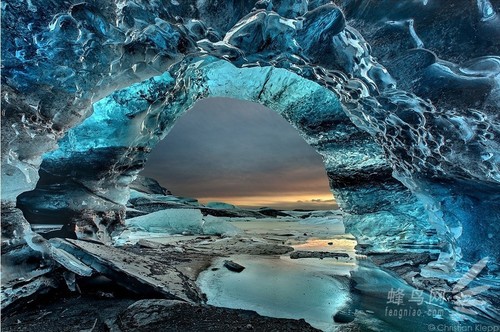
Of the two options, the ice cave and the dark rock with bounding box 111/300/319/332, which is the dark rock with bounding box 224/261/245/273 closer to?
the ice cave

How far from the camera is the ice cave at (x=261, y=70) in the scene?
1990 mm

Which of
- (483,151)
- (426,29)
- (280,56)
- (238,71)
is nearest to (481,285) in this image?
(483,151)

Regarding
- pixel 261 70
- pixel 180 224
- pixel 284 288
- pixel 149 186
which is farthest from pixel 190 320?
pixel 149 186

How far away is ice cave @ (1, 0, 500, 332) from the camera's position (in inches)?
78.4

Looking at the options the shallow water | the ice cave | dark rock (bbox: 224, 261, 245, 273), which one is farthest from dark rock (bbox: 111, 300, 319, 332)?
dark rock (bbox: 224, 261, 245, 273)

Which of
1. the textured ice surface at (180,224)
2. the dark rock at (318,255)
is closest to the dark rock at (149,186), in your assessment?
the textured ice surface at (180,224)

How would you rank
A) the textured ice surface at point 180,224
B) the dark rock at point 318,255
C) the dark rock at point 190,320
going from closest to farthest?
1. the dark rock at point 190,320
2. the dark rock at point 318,255
3. the textured ice surface at point 180,224

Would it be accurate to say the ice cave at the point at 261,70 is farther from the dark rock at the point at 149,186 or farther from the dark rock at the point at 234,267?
the dark rock at the point at 149,186

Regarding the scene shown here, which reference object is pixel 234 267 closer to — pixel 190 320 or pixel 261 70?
pixel 190 320

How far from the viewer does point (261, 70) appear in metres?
3.60

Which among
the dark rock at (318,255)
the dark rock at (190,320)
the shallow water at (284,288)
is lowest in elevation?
the dark rock at (318,255)

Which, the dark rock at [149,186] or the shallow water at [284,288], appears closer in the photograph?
the shallow water at [284,288]

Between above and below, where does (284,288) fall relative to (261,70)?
below

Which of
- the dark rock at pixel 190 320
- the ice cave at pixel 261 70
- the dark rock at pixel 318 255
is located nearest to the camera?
the dark rock at pixel 190 320
